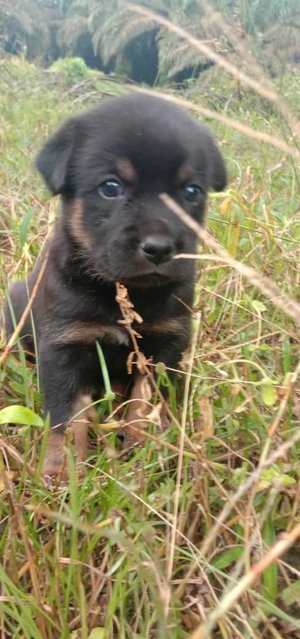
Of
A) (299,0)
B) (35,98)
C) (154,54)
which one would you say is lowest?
(154,54)

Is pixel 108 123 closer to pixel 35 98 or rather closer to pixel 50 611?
pixel 50 611

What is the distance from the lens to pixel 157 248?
5.96 ft

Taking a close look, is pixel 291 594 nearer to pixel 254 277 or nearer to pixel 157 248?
pixel 254 277

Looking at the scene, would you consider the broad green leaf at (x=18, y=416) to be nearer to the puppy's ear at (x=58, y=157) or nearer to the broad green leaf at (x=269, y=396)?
the broad green leaf at (x=269, y=396)

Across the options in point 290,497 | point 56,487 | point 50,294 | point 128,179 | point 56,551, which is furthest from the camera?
point 50,294

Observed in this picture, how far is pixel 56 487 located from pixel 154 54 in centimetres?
1144

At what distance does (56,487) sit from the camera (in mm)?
1659

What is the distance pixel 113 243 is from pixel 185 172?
0.31 meters

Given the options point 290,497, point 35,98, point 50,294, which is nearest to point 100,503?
point 290,497

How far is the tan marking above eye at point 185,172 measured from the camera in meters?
2.00

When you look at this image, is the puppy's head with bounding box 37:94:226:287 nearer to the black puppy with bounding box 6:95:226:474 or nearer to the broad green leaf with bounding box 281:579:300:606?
the black puppy with bounding box 6:95:226:474

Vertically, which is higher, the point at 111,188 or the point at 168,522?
the point at 111,188

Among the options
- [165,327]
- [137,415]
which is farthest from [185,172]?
[137,415]

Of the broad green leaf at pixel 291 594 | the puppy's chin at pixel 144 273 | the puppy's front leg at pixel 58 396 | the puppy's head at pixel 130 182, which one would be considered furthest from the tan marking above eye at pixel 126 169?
the broad green leaf at pixel 291 594
